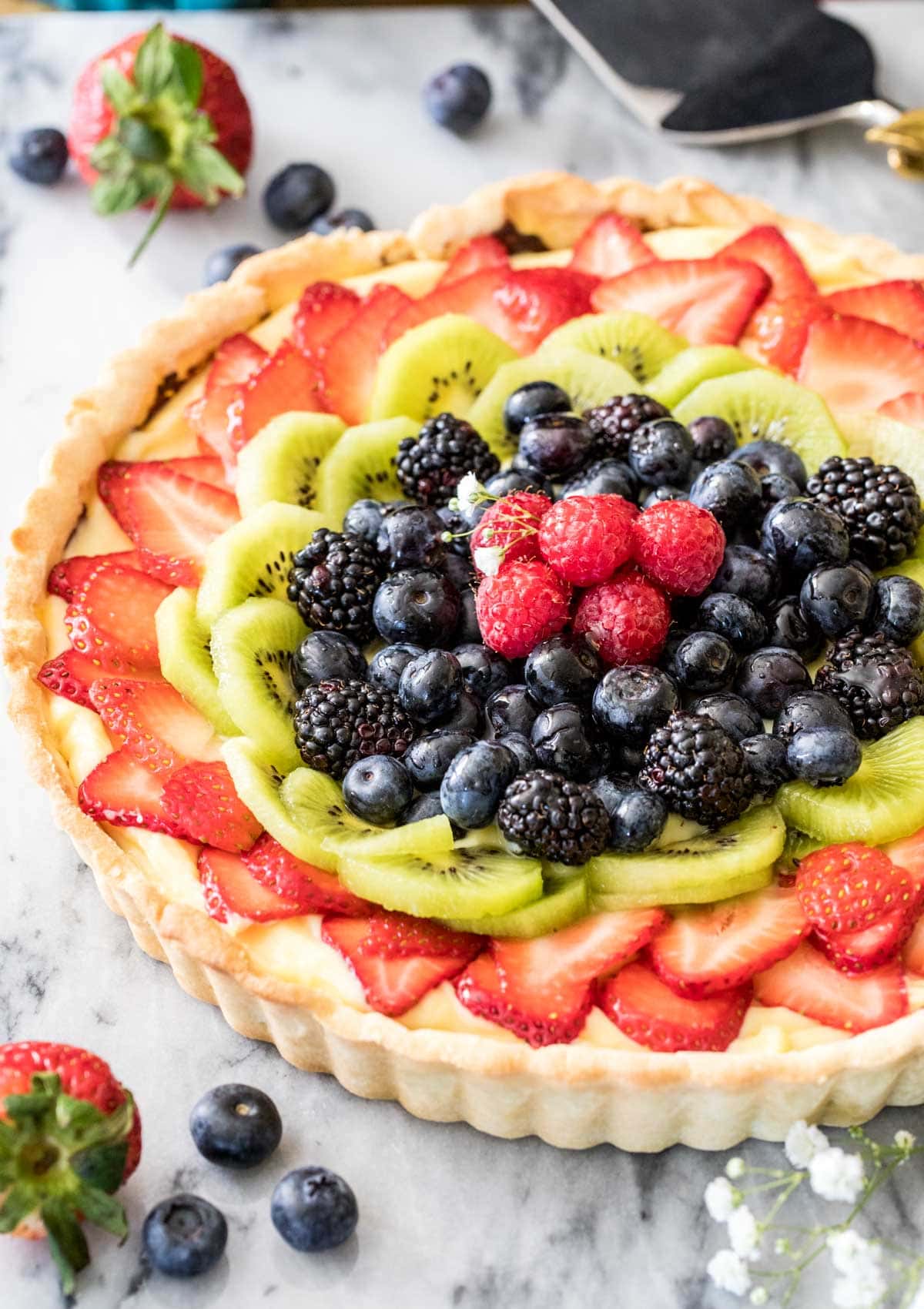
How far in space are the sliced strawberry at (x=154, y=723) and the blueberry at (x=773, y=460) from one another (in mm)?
1332

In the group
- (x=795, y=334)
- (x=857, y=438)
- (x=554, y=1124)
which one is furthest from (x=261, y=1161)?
(x=795, y=334)

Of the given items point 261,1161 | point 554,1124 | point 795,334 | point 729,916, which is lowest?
point 261,1161

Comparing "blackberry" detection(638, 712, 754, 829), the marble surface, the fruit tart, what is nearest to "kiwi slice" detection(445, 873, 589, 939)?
the fruit tart

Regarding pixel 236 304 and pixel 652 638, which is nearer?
pixel 652 638

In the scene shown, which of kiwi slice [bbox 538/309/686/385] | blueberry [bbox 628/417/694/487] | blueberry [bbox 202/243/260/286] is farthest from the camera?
blueberry [bbox 202/243/260/286]

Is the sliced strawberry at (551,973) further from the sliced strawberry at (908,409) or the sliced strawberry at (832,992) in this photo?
the sliced strawberry at (908,409)

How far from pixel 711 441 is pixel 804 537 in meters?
0.41

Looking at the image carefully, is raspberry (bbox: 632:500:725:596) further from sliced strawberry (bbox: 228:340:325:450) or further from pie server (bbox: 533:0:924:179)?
pie server (bbox: 533:0:924:179)

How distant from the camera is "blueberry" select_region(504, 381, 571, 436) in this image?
3533 mm

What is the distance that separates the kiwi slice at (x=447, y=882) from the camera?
285 centimetres

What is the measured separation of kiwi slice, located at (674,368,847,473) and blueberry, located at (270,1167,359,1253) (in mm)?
1896

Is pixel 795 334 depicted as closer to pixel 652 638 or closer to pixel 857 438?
pixel 857 438

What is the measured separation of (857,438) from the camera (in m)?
3.61

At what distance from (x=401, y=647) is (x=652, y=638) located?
1.67 feet
